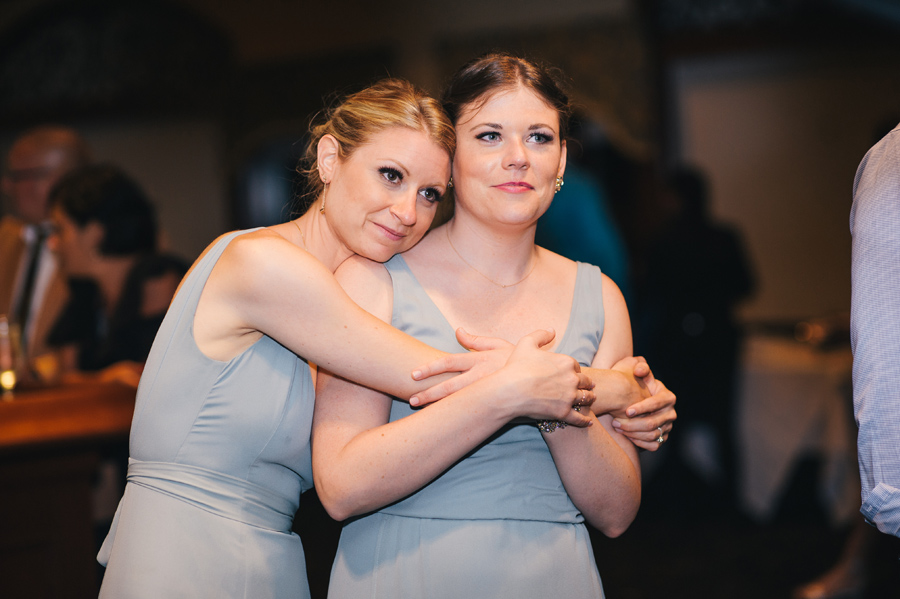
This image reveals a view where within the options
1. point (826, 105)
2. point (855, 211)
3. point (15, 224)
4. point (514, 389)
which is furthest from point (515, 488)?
point (826, 105)

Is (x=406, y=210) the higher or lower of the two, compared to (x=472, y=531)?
higher

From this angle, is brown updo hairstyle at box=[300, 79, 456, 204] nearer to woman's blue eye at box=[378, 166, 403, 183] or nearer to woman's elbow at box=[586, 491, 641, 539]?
woman's blue eye at box=[378, 166, 403, 183]

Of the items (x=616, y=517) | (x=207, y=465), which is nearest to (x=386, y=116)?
(x=207, y=465)

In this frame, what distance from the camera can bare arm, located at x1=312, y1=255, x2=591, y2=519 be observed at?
1224 mm

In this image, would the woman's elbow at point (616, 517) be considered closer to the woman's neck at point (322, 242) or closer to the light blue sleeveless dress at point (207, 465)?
the light blue sleeveless dress at point (207, 465)

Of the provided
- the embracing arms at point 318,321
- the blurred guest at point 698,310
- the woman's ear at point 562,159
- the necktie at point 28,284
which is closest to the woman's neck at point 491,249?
the woman's ear at point 562,159

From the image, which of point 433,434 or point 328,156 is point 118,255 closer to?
point 328,156

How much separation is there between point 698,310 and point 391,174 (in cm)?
308

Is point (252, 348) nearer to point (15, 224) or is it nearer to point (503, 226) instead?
point (503, 226)

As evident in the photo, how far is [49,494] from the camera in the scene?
216 cm

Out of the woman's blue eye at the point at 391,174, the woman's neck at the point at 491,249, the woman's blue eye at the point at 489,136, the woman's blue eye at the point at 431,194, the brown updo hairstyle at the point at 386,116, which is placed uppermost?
the brown updo hairstyle at the point at 386,116

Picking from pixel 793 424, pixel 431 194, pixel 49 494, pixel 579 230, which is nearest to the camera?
pixel 431 194

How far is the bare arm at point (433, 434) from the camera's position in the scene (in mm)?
1224

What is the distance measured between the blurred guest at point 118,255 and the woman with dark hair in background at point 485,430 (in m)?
1.34
